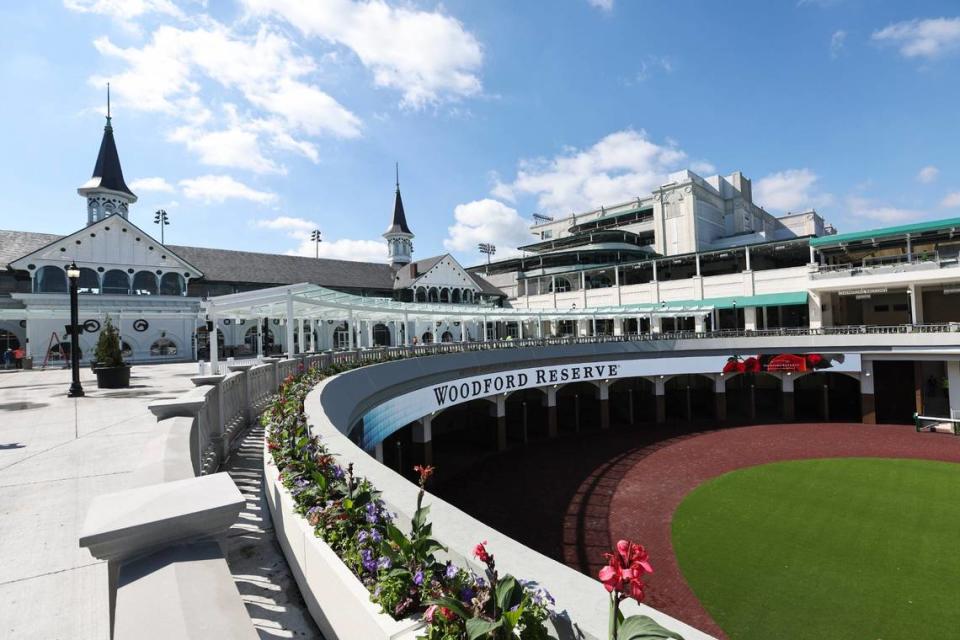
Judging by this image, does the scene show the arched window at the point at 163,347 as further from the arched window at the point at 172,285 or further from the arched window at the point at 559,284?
the arched window at the point at 559,284

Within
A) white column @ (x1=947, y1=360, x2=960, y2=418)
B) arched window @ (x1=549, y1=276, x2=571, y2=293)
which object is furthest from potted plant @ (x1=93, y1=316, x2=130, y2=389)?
arched window @ (x1=549, y1=276, x2=571, y2=293)

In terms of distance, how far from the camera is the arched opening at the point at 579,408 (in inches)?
1273

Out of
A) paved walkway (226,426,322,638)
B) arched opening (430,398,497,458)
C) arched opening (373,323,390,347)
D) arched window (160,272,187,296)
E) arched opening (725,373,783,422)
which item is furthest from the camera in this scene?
arched opening (373,323,390,347)

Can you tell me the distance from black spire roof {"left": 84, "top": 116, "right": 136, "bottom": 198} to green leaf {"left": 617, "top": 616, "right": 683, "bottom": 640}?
54994 millimetres

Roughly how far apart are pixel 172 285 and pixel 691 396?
137 ft

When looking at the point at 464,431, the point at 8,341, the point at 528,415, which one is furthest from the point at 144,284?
the point at 528,415

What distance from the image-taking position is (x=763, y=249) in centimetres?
4372

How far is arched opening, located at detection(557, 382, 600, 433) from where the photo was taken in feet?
106

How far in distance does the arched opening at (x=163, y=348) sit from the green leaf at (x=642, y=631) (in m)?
39.4

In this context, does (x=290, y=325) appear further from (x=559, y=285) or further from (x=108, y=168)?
(x=559, y=285)

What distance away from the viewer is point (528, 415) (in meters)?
33.1

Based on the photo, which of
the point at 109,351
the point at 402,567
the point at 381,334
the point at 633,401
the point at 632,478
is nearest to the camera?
the point at 402,567

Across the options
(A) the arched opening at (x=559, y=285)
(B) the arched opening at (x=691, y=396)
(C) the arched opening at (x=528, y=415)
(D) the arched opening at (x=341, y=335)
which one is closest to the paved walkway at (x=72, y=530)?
(C) the arched opening at (x=528, y=415)

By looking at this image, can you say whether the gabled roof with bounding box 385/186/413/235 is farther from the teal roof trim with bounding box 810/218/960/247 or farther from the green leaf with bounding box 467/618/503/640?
the green leaf with bounding box 467/618/503/640
